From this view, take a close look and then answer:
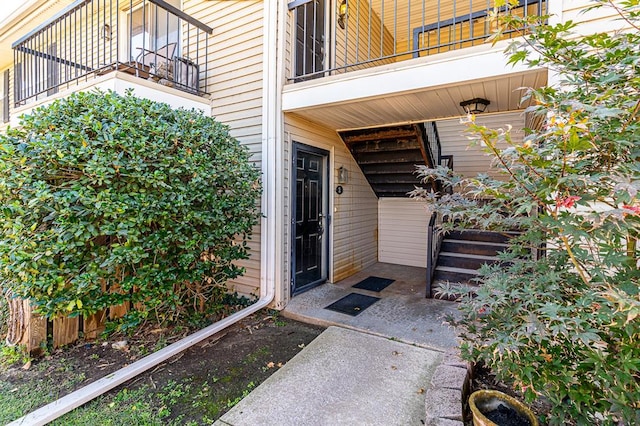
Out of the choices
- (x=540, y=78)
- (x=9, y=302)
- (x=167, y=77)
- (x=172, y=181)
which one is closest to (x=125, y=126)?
(x=172, y=181)

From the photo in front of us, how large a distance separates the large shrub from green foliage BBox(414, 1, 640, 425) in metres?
2.47

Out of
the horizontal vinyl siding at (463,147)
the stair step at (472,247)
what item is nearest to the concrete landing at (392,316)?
the stair step at (472,247)

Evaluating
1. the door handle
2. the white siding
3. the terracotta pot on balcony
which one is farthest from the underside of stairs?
the terracotta pot on balcony

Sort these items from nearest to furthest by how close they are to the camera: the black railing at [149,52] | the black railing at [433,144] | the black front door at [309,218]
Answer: the black railing at [149,52]
the black front door at [309,218]
the black railing at [433,144]

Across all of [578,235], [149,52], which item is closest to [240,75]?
[149,52]

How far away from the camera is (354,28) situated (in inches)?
227

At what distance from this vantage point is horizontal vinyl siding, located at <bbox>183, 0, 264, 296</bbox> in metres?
4.02

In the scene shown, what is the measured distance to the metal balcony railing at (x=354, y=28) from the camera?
149 inches

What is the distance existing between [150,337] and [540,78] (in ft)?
15.0

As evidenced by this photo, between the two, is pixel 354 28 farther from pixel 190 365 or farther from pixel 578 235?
pixel 190 365

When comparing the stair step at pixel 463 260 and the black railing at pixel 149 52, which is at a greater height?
the black railing at pixel 149 52

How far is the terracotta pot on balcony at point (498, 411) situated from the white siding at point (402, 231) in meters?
4.73

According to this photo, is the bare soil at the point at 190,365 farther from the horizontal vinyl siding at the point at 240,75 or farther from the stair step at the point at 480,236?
the stair step at the point at 480,236

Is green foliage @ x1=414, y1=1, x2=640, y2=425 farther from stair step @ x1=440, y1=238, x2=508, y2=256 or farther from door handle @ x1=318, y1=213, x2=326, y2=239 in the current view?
stair step @ x1=440, y1=238, x2=508, y2=256
